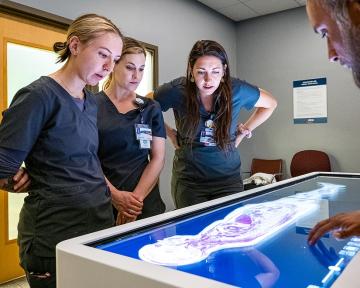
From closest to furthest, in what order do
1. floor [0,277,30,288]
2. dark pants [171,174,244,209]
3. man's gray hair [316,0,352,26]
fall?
man's gray hair [316,0,352,26] < dark pants [171,174,244,209] < floor [0,277,30,288]

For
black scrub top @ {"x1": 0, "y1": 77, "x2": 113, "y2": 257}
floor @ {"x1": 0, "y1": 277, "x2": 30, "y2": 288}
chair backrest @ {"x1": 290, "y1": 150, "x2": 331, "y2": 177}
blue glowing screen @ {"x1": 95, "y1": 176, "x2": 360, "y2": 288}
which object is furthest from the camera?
chair backrest @ {"x1": 290, "y1": 150, "x2": 331, "y2": 177}

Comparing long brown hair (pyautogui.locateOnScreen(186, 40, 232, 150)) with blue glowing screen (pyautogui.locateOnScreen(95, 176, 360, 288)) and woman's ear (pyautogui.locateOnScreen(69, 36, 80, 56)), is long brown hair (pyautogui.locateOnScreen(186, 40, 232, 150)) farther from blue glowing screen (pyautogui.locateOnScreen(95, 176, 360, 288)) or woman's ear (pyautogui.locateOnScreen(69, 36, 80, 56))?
woman's ear (pyautogui.locateOnScreen(69, 36, 80, 56))

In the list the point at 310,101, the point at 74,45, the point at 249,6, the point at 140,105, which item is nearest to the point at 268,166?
the point at 310,101

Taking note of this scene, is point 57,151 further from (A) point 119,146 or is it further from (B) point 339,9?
(B) point 339,9

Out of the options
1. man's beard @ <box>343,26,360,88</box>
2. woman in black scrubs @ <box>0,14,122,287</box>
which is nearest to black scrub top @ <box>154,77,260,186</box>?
woman in black scrubs @ <box>0,14,122,287</box>

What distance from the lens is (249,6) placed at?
420 cm

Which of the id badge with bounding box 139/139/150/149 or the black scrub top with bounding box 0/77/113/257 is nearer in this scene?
the black scrub top with bounding box 0/77/113/257

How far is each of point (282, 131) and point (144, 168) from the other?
326 centimetres

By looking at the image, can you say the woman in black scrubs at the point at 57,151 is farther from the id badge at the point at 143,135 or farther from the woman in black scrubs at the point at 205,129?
the woman in black scrubs at the point at 205,129

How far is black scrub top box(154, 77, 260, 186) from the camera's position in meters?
1.65

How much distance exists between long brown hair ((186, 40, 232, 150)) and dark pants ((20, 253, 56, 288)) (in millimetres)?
862

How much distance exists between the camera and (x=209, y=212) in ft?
3.54

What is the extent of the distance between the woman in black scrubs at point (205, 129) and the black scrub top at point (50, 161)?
66 cm

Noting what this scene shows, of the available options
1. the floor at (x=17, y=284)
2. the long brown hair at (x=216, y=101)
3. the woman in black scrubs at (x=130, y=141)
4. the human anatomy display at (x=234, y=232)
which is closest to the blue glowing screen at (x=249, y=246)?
the human anatomy display at (x=234, y=232)
